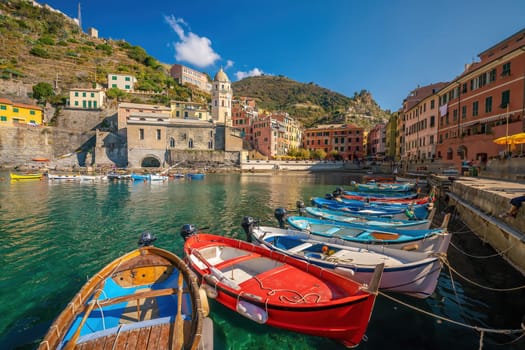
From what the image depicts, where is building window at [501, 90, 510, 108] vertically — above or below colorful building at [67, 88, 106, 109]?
below

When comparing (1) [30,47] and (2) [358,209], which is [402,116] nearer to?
(2) [358,209]

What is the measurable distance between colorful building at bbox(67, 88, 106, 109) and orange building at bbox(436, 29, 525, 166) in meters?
72.3

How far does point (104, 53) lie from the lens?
88.2 m

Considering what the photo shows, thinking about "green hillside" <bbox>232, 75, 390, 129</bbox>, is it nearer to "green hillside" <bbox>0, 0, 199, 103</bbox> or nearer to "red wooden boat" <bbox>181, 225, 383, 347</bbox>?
"green hillside" <bbox>0, 0, 199, 103</bbox>

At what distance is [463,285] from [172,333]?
8021 mm

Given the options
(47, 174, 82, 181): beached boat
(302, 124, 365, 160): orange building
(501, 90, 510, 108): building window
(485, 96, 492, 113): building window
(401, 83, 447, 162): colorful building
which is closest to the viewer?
(501, 90, 510, 108): building window

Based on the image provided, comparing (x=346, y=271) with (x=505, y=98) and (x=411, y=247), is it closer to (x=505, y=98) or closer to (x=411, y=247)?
(x=411, y=247)

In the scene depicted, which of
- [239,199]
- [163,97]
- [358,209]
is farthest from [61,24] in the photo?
[358,209]

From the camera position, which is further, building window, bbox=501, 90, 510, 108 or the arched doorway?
the arched doorway

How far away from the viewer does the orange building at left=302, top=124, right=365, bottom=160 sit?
68.4 metres

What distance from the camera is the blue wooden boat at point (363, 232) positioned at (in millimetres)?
7492

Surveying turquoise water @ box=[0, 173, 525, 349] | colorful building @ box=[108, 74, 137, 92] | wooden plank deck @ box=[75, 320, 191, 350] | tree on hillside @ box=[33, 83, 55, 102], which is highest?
colorful building @ box=[108, 74, 137, 92]

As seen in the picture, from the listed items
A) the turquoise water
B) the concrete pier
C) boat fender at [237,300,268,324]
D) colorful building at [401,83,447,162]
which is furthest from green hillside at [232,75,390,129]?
boat fender at [237,300,268,324]

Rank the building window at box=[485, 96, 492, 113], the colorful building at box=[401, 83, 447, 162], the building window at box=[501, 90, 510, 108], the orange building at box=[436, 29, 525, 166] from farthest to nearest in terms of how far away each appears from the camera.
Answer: the colorful building at box=[401, 83, 447, 162] → the building window at box=[485, 96, 492, 113] → the building window at box=[501, 90, 510, 108] → the orange building at box=[436, 29, 525, 166]
